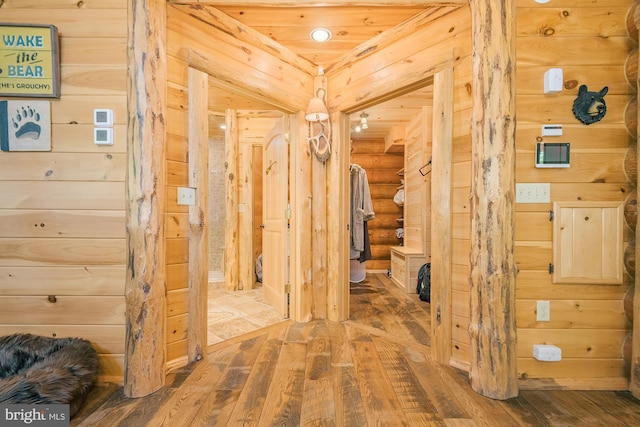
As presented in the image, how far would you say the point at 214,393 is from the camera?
164 cm

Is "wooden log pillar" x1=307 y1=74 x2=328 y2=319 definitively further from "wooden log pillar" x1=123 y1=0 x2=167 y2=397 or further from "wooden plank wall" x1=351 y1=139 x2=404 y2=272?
"wooden plank wall" x1=351 y1=139 x2=404 y2=272

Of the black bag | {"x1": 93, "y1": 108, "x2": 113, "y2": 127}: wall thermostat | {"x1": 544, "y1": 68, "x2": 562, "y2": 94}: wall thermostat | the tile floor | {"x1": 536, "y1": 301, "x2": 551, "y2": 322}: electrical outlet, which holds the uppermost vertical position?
{"x1": 544, "y1": 68, "x2": 562, "y2": 94}: wall thermostat

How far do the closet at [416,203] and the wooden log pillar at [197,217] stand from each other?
8.73 feet

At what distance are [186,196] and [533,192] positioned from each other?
214cm

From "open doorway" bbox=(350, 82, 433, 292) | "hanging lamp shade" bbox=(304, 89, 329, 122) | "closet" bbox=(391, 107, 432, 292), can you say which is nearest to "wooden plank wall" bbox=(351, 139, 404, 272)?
"open doorway" bbox=(350, 82, 433, 292)

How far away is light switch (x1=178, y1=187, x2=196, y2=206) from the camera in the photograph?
75.3 inches

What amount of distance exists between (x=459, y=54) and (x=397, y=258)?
116 inches

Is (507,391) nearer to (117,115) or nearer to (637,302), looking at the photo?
(637,302)

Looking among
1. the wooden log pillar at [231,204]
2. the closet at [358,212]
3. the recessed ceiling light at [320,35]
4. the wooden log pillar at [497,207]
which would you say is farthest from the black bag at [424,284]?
the recessed ceiling light at [320,35]

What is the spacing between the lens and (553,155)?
1.73 metres

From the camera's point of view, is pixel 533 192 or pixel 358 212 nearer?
pixel 533 192

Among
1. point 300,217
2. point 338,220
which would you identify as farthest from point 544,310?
point 300,217

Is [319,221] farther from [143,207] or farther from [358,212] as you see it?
[143,207]

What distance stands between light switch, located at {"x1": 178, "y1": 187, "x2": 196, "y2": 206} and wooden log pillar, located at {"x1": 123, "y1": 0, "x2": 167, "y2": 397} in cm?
22
